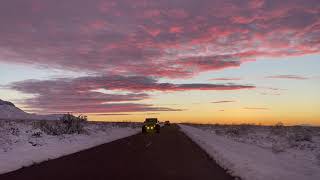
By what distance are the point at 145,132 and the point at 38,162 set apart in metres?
42.2

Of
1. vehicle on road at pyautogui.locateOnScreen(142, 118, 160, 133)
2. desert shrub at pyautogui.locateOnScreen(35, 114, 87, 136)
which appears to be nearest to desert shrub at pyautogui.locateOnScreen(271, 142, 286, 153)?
desert shrub at pyautogui.locateOnScreen(35, 114, 87, 136)

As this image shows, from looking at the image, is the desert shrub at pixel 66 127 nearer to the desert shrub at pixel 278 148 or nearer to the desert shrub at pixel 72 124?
the desert shrub at pixel 72 124

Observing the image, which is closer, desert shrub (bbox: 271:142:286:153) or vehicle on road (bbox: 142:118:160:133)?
desert shrub (bbox: 271:142:286:153)

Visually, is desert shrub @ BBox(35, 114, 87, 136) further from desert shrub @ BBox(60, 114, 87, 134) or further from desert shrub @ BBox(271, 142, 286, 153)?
desert shrub @ BBox(271, 142, 286, 153)

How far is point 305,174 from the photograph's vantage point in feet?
47.5

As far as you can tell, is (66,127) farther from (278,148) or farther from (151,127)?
(278,148)

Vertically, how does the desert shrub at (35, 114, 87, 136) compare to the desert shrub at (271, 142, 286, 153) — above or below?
above

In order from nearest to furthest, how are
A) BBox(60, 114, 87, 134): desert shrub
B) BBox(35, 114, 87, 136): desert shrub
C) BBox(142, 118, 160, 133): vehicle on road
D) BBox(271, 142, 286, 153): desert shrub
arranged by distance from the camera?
BBox(271, 142, 286, 153): desert shrub < BBox(35, 114, 87, 136): desert shrub < BBox(60, 114, 87, 134): desert shrub < BBox(142, 118, 160, 133): vehicle on road

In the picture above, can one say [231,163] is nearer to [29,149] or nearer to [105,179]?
[105,179]

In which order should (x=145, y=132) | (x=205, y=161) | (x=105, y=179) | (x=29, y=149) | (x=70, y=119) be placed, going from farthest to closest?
1. (x=145, y=132)
2. (x=70, y=119)
3. (x=29, y=149)
4. (x=205, y=161)
5. (x=105, y=179)

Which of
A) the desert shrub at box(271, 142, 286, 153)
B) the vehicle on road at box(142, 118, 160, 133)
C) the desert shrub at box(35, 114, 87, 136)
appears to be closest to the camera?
the desert shrub at box(271, 142, 286, 153)

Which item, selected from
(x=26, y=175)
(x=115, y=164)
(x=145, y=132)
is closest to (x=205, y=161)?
(x=115, y=164)

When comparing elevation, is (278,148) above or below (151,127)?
below

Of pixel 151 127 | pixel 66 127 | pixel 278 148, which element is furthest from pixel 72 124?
pixel 278 148
